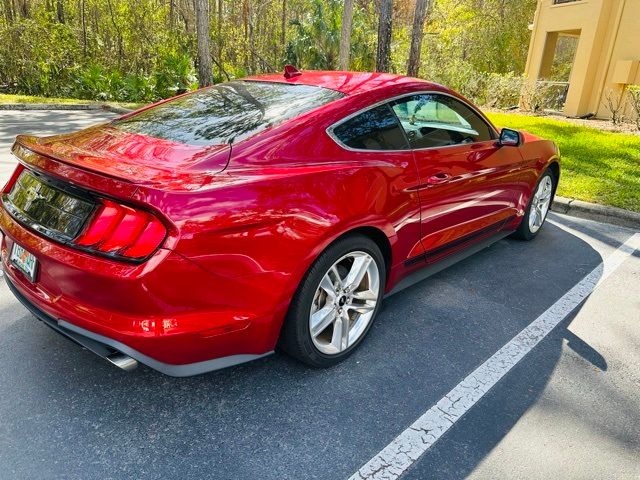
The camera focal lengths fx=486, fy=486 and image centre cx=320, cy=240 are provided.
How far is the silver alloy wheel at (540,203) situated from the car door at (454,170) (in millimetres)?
738

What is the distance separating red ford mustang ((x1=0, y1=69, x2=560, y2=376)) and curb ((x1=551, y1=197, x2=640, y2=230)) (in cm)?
306

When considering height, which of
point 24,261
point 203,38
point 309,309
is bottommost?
point 309,309

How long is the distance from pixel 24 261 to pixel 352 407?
1.78 meters

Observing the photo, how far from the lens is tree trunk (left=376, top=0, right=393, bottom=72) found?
Answer: 12.2 meters

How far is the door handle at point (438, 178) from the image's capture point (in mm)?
3127

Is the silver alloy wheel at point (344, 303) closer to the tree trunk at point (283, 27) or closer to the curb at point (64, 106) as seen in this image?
the curb at point (64, 106)

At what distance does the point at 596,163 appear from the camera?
7.82 metres

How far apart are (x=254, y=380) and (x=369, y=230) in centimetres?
105

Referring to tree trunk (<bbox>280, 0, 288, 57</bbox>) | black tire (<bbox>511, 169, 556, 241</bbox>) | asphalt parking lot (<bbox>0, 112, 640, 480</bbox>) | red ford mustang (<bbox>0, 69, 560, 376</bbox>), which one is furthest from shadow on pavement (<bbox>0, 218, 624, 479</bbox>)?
tree trunk (<bbox>280, 0, 288, 57</bbox>)

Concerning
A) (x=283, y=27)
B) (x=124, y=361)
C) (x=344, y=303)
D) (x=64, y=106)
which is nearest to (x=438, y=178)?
(x=344, y=303)

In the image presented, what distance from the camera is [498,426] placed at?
2396 millimetres

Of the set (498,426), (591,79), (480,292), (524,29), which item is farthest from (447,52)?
(498,426)

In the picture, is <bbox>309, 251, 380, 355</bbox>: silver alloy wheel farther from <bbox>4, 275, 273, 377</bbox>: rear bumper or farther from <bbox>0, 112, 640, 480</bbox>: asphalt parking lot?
<bbox>4, 275, 273, 377</bbox>: rear bumper

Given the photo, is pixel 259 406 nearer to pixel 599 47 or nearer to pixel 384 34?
pixel 384 34
